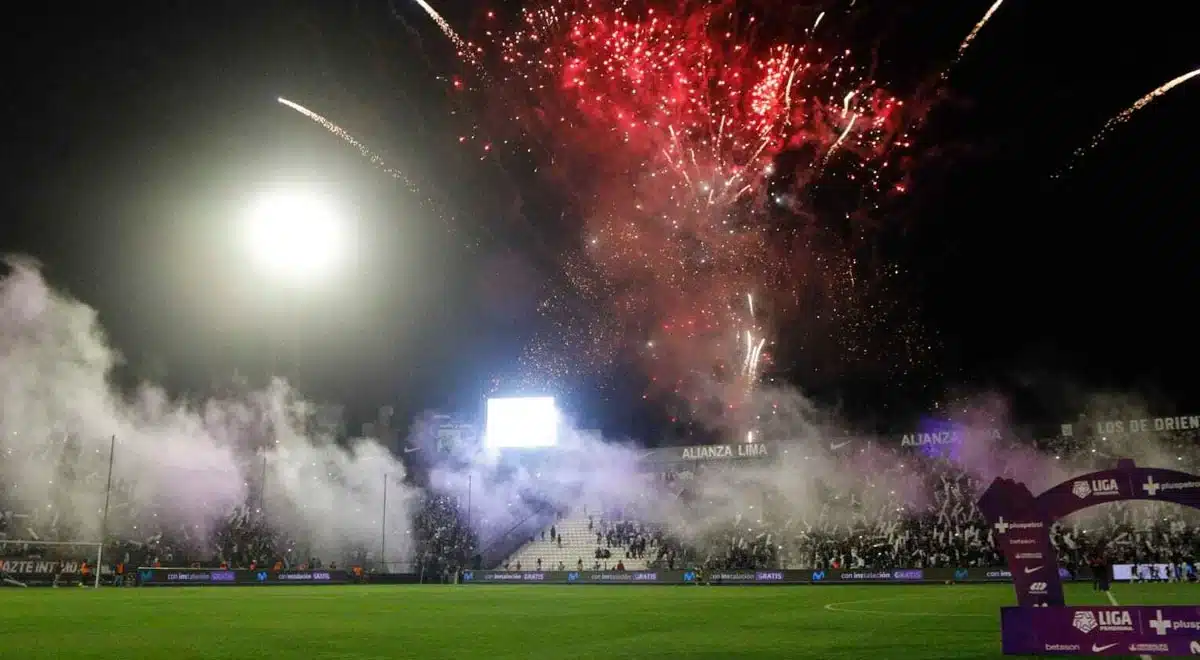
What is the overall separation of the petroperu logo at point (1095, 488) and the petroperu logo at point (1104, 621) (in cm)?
169

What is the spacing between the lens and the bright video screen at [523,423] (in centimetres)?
6122

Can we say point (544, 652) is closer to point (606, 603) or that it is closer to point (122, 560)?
point (606, 603)

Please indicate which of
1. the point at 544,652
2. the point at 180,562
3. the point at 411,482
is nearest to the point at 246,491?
the point at 180,562

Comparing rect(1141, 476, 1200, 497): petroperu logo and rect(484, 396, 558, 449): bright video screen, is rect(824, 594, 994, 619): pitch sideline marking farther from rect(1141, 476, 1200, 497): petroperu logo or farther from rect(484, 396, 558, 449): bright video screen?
rect(484, 396, 558, 449): bright video screen

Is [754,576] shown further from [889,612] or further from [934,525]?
[889,612]

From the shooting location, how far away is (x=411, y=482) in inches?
2640

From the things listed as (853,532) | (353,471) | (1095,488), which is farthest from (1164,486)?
(353,471)

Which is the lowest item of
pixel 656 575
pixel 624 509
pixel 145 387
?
pixel 656 575

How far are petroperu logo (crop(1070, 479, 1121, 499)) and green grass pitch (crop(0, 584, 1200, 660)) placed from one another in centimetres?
247

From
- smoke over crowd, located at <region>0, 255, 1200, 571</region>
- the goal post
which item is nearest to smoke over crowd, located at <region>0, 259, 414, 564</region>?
smoke over crowd, located at <region>0, 255, 1200, 571</region>

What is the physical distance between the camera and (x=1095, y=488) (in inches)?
493

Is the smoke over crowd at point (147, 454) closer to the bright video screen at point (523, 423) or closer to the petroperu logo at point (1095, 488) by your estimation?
the bright video screen at point (523, 423)

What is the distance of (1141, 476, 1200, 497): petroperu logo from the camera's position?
12.2 meters

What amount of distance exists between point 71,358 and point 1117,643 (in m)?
53.6
